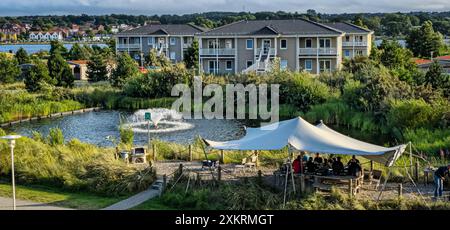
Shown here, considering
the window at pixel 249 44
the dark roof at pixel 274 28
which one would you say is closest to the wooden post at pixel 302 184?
the dark roof at pixel 274 28

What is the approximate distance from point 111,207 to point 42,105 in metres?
27.4

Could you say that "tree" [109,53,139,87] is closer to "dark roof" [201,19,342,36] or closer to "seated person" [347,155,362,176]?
"dark roof" [201,19,342,36]

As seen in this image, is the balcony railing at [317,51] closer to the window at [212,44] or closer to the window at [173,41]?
the window at [212,44]

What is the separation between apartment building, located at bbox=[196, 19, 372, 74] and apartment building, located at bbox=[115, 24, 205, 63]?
1250 centimetres

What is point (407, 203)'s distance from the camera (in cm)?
1616

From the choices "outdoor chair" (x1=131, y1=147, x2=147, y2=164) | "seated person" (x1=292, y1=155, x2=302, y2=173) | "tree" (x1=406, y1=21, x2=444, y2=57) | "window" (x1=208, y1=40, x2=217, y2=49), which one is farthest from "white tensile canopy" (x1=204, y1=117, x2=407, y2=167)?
"tree" (x1=406, y1=21, x2=444, y2=57)

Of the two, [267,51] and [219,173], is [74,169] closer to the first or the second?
[219,173]

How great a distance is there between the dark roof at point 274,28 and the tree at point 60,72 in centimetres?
1280

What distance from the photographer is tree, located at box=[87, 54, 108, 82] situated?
57.2 m

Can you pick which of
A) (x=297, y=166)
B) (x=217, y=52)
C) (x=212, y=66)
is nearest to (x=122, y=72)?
(x=212, y=66)

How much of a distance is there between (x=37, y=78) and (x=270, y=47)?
66.1 feet

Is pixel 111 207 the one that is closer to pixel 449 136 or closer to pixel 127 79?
pixel 449 136

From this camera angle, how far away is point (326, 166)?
18094 mm
